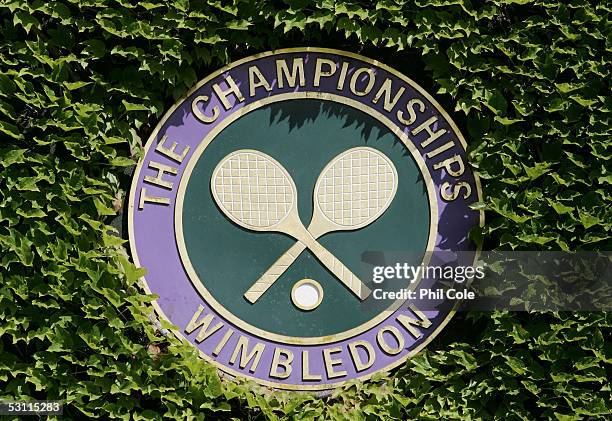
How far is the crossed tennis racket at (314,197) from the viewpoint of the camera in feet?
21.2

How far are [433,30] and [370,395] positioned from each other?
195cm

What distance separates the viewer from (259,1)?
6.54 metres

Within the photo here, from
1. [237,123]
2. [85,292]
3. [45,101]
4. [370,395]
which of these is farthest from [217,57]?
→ [370,395]

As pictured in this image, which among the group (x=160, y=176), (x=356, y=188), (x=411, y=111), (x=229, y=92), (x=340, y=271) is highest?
(x=411, y=111)

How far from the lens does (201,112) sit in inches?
258

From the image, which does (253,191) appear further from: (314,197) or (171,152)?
(171,152)

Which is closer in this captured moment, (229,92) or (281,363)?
(281,363)

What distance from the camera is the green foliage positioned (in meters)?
6.27

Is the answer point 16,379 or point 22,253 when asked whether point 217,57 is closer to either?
point 22,253

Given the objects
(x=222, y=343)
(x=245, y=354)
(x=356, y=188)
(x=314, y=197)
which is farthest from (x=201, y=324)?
(x=356, y=188)

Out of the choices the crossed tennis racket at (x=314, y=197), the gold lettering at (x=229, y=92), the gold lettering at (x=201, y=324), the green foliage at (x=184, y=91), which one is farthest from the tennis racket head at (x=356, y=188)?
the gold lettering at (x=201, y=324)

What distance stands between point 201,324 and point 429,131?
5.21 feet

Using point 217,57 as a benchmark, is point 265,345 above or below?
below

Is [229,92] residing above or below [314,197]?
above
